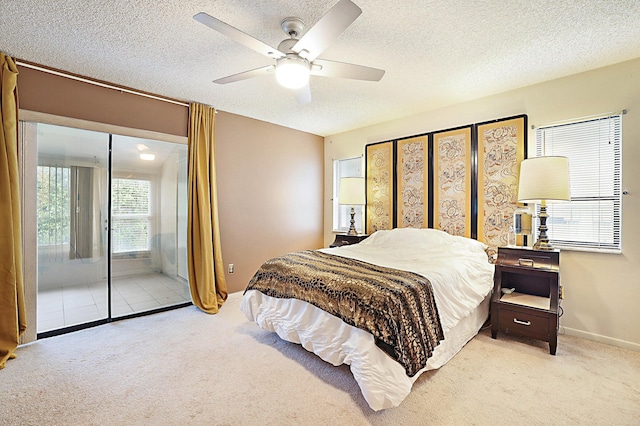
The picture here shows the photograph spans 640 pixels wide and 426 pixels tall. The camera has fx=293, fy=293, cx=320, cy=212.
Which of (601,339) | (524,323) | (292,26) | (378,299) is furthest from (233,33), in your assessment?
(601,339)

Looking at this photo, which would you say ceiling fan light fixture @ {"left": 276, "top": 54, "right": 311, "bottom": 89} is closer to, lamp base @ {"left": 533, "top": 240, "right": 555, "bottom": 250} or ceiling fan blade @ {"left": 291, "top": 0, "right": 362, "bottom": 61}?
ceiling fan blade @ {"left": 291, "top": 0, "right": 362, "bottom": 61}

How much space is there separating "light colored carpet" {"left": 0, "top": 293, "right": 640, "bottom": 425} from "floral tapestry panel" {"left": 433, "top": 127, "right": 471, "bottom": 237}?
1.35m

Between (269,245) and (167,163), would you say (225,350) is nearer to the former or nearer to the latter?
(269,245)

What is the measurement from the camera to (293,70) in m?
1.94

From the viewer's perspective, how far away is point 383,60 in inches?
99.8

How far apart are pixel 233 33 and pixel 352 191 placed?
9.23 ft

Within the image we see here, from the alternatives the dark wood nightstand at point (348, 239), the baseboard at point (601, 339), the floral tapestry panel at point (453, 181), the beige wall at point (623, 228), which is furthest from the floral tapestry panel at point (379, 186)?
the baseboard at point (601, 339)

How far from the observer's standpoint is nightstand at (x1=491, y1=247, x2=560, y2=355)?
246 centimetres

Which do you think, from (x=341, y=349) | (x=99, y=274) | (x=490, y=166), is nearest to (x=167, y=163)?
(x=99, y=274)

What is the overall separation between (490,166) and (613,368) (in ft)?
6.69

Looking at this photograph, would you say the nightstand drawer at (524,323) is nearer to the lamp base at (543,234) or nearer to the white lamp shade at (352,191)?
the lamp base at (543,234)

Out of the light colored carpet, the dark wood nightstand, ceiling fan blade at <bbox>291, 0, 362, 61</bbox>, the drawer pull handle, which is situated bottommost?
the light colored carpet

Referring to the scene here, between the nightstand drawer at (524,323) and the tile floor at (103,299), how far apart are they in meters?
3.53

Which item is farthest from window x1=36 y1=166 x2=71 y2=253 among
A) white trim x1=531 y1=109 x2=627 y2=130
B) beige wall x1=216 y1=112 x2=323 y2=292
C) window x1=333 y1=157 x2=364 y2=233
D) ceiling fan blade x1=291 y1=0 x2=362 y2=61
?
white trim x1=531 y1=109 x2=627 y2=130
